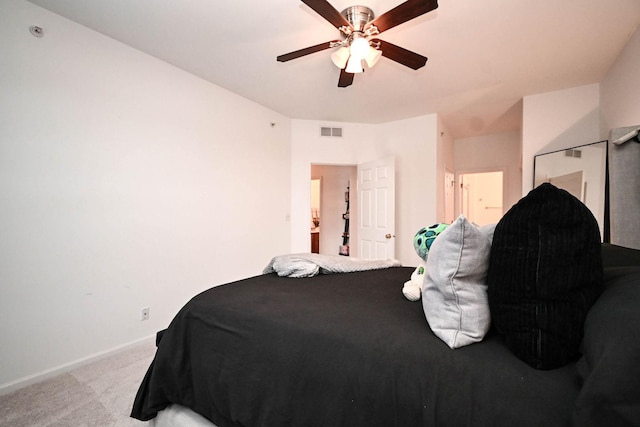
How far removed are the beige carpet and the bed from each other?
46 centimetres

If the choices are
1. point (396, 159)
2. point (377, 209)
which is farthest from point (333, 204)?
point (396, 159)

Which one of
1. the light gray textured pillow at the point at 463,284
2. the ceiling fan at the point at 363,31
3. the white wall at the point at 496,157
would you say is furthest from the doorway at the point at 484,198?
the light gray textured pillow at the point at 463,284

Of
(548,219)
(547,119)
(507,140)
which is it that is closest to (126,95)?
(548,219)

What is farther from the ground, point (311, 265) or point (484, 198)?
point (484, 198)

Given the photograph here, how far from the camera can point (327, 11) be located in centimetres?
158

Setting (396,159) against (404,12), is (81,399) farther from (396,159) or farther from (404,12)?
(396,159)

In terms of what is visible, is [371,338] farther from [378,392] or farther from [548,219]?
[548,219]

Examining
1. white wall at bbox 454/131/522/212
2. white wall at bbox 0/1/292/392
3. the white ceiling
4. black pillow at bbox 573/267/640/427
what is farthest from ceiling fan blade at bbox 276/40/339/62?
white wall at bbox 454/131/522/212

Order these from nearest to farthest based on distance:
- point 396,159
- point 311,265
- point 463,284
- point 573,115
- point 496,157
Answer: point 463,284 → point 311,265 → point 573,115 → point 396,159 → point 496,157

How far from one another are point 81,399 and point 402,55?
10.2 ft

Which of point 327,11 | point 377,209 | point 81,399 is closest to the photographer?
point 327,11

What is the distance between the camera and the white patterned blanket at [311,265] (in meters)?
1.82

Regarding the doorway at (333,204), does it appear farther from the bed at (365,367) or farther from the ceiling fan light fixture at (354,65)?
the bed at (365,367)

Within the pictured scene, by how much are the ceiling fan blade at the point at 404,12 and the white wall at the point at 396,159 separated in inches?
99.4
